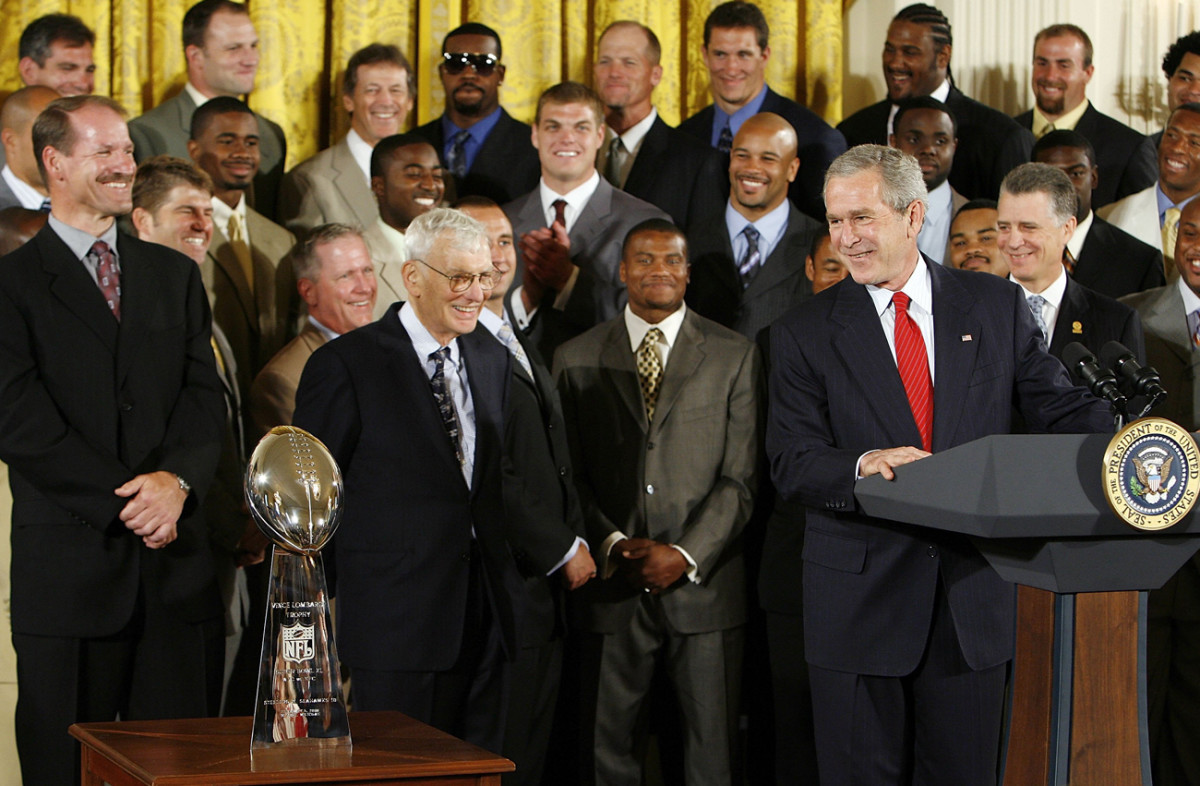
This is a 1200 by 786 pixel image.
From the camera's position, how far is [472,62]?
16.7ft

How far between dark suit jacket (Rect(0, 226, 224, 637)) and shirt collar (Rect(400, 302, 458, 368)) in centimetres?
53

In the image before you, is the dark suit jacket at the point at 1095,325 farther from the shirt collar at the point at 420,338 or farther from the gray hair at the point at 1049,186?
the shirt collar at the point at 420,338

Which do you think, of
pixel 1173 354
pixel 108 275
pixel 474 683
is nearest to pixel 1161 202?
pixel 1173 354

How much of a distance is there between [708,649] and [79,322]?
1920 mm

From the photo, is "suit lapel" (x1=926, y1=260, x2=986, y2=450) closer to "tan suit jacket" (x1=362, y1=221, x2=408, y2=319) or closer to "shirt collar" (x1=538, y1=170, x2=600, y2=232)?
"shirt collar" (x1=538, y1=170, x2=600, y2=232)

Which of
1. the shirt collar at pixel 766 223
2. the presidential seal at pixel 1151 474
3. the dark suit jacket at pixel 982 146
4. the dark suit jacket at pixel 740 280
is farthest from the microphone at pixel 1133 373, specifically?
the dark suit jacket at pixel 982 146

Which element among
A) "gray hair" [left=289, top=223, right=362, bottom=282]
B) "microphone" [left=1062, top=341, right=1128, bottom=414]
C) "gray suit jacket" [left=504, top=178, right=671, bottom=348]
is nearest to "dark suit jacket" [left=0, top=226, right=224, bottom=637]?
"gray hair" [left=289, top=223, right=362, bottom=282]

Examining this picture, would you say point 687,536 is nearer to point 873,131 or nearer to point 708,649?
point 708,649

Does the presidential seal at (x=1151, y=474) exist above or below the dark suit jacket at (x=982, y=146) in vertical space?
below

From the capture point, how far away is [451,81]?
5.14m

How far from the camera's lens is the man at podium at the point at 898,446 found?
2.91 metres

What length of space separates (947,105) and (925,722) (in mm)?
2899

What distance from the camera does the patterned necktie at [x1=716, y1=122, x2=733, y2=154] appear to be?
530 cm

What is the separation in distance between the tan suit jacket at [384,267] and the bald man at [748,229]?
97cm
